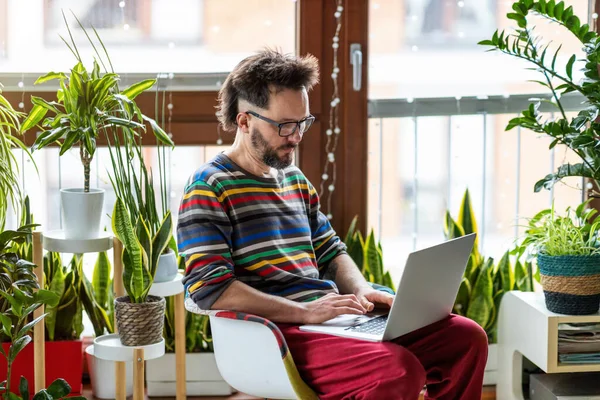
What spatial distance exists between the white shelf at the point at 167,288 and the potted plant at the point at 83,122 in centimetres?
26

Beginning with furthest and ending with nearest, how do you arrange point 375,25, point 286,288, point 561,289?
point 375,25, point 561,289, point 286,288

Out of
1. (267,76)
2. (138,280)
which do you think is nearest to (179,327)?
(138,280)

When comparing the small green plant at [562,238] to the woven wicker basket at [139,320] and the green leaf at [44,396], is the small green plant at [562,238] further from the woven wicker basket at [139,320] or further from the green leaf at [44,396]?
the green leaf at [44,396]

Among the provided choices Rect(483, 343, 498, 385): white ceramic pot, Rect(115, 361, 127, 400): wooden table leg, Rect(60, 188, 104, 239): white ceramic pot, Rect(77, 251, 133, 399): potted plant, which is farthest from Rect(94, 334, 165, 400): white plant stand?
Rect(483, 343, 498, 385): white ceramic pot

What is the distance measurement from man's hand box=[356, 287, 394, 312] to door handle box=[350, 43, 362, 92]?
1.12 metres

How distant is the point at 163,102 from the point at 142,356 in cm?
108

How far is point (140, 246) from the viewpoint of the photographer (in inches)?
109

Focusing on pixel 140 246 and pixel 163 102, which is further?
pixel 163 102

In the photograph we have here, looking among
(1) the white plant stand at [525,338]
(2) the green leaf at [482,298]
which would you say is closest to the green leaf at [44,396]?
(1) the white plant stand at [525,338]

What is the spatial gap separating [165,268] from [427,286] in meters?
0.97

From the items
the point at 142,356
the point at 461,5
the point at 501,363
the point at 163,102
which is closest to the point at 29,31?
the point at 163,102

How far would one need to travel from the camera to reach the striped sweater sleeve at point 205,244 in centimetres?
257

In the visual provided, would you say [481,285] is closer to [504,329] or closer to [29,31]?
[504,329]

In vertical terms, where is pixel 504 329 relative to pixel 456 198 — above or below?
below
